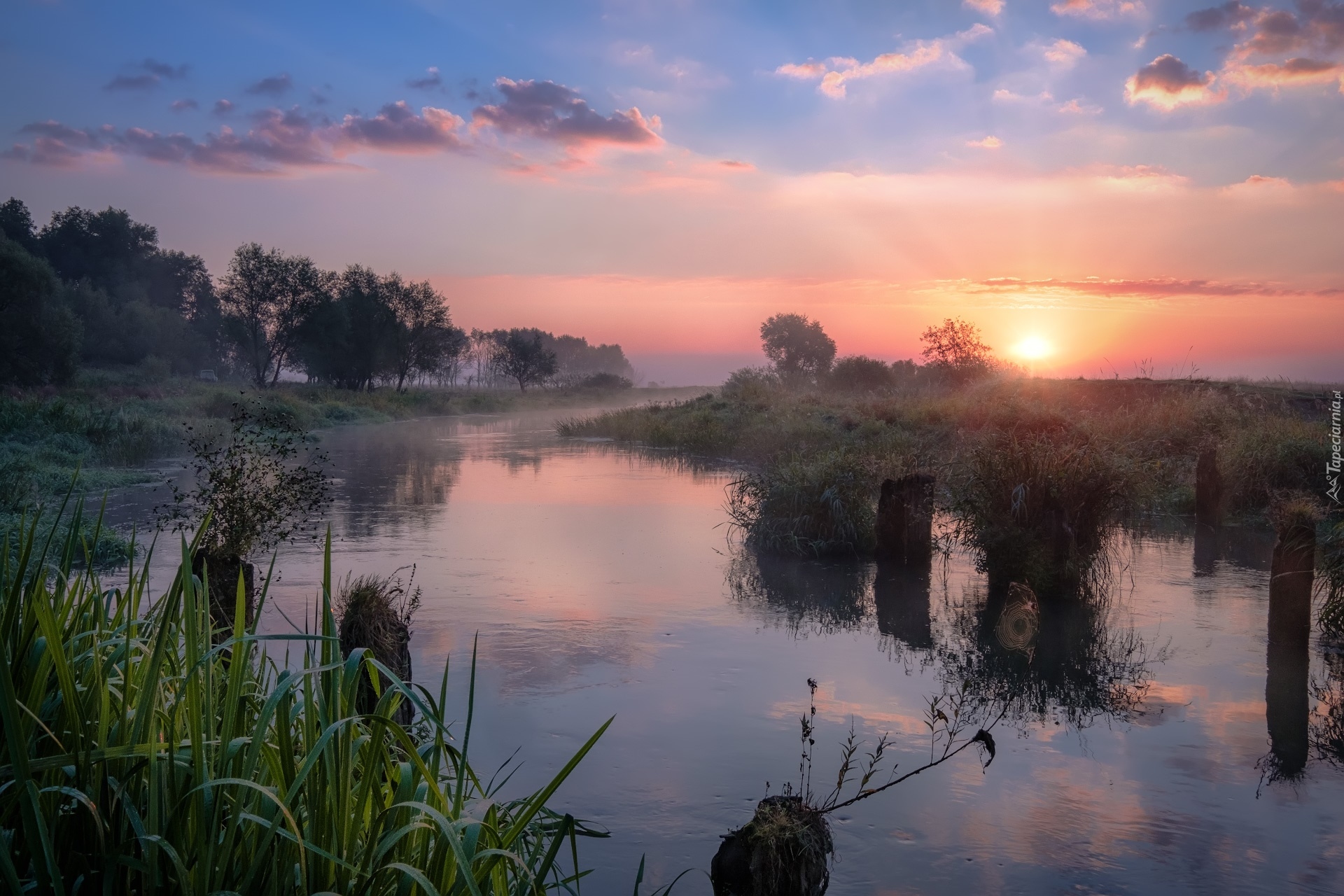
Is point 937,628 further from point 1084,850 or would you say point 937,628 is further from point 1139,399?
point 1139,399

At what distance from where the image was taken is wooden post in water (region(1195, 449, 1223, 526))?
49.4 ft

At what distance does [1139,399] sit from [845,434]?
8188mm

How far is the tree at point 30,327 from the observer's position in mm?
38594

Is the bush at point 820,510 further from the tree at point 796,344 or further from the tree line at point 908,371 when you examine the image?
the tree at point 796,344

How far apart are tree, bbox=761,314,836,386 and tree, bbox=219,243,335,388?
40017 mm

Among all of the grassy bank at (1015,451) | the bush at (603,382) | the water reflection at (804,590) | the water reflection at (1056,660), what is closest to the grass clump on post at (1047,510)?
the grassy bank at (1015,451)

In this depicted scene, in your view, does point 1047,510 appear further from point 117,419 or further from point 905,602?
point 117,419

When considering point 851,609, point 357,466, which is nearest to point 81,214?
point 357,466

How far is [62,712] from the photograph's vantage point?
2.93 m

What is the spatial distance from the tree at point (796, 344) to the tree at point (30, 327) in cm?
5642

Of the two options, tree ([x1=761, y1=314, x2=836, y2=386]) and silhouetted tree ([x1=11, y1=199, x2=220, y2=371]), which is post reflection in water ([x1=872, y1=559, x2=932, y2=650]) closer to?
silhouetted tree ([x1=11, y1=199, x2=220, y2=371])

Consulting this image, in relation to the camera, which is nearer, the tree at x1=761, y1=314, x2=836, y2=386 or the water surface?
the water surface

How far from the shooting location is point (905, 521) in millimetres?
11547

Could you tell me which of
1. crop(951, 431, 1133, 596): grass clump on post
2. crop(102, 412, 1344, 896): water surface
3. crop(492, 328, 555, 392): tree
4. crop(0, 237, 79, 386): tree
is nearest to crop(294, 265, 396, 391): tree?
crop(0, 237, 79, 386): tree
